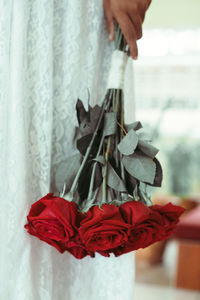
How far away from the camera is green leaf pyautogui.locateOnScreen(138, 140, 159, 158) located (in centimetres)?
72

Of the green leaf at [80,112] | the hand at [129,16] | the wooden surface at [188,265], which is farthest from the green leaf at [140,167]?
the wooden surface at [188,265]

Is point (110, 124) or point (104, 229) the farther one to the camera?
point (110, 124)

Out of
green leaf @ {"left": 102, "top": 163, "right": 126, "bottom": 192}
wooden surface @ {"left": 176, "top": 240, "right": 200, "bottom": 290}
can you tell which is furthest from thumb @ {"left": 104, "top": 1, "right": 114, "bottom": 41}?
wooden surface @ {"left": 176, "top": 240, "right": 200, "bottom": 290}

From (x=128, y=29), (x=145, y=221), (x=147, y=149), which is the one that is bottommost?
(x=145, y=221)

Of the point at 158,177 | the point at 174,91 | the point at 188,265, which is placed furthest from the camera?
the point at 174,91

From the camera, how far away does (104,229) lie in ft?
2.07

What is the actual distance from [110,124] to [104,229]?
8.4 inches

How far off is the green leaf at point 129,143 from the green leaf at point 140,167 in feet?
0.06

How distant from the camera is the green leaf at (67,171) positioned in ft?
2.46

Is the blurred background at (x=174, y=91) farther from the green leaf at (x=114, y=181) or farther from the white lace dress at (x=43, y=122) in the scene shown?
the green leaf at (x=114, y=181)

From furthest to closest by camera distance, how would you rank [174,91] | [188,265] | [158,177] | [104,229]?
[174,91]
[188,265]
[158,177]
[104,229]

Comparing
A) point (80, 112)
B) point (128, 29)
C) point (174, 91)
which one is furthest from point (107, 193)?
point (174, 91)

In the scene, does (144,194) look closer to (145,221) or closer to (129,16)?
(145,221)

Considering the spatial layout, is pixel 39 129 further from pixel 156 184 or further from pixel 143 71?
pixel 143 71
